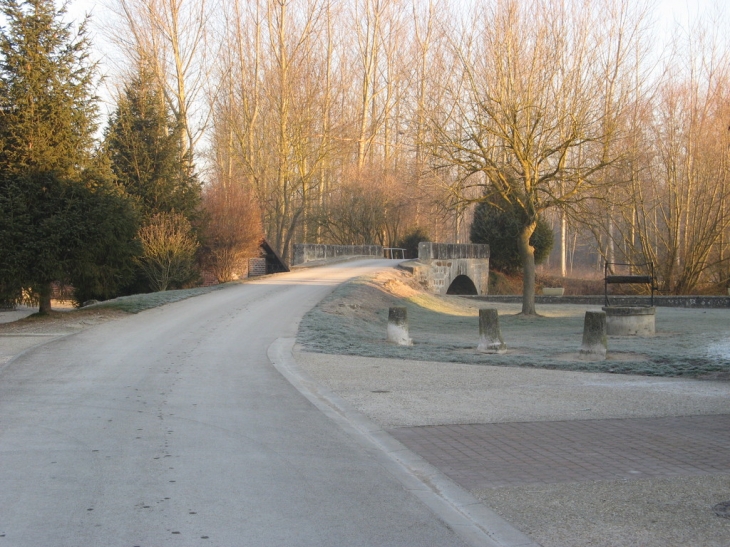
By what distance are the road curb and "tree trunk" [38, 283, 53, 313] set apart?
12.6 m

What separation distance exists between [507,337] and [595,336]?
229 inches

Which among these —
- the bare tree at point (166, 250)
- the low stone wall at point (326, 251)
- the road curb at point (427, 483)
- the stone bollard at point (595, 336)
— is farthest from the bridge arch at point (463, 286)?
the road curb at point (427, 483)

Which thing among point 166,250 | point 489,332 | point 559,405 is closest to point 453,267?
point 166,250

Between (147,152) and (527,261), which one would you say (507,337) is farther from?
(147,152)

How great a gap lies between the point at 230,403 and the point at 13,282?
40.7 feet

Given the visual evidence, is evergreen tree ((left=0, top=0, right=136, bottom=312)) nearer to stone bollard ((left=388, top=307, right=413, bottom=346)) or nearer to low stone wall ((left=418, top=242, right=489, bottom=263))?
stone bollard ((left=388, top=307, right=413, bottom=346))

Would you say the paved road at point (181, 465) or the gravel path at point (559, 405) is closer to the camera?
the paved road at point (181, 465)

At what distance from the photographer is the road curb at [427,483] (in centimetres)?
459

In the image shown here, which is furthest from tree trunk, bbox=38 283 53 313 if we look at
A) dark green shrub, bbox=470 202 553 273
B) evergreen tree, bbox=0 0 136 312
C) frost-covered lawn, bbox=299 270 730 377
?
dark green shrub, bbox=470 202 553 273

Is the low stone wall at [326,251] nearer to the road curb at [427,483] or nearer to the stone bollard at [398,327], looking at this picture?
the stone bollard at [398,327]

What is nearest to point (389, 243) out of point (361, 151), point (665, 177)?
point (361, 151)

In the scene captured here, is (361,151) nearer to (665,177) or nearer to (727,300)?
(665,177)

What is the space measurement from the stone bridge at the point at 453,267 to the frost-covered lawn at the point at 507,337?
217 inches

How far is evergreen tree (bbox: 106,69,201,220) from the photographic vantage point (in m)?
30.8
